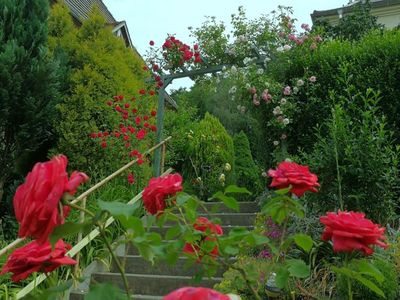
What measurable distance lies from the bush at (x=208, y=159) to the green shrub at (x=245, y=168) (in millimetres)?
208

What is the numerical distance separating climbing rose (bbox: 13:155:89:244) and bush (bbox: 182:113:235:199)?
22.4 feet

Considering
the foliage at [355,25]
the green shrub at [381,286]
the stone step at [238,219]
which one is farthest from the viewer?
the foliage at [355,25]

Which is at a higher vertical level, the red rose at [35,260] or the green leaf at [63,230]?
the green leaf at [63,230]

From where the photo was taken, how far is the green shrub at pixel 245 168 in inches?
311

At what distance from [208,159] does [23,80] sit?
3.21 m

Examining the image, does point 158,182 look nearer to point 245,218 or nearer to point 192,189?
point 245,218

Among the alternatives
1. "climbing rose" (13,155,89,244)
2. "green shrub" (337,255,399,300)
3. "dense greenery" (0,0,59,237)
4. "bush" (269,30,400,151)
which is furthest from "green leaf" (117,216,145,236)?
"bush" (269,30,400,151)

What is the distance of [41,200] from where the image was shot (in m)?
0.73

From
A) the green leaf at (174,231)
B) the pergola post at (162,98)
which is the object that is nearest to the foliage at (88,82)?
the pergola post at (162,98)

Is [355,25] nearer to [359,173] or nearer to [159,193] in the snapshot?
[359,173]

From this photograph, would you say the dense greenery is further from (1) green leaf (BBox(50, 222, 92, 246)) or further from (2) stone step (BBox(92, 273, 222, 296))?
(1) green leaf (BBox(50, 222, 92, 246))

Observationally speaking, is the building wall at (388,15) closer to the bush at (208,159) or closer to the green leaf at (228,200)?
the bush at (208,159)

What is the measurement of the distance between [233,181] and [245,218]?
4.91 feet

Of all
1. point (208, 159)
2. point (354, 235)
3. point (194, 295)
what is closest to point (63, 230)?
→ point (194, 295)
